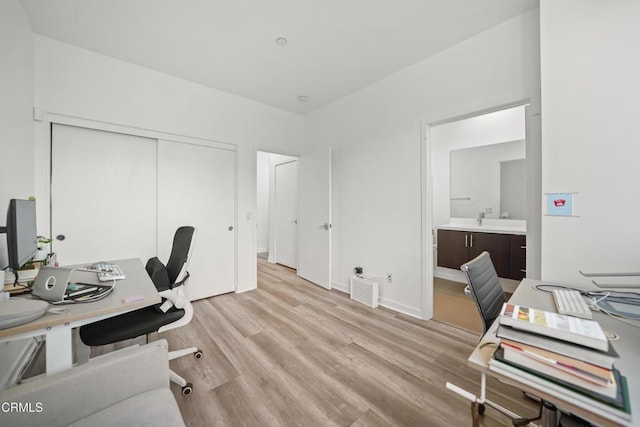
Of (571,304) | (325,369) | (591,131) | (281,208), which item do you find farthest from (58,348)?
(281,208)

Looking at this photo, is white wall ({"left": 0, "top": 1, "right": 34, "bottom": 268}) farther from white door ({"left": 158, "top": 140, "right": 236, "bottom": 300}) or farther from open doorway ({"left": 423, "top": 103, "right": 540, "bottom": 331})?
open doorway ({"left": 423, "top": 103, "right": 540, "bottom": 331})

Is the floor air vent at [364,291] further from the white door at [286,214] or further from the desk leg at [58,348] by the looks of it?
the desk leg at [58,348]

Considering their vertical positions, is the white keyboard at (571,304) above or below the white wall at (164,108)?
below

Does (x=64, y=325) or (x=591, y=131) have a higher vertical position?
(x=591, y=131)

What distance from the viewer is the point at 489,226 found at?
12.2ft

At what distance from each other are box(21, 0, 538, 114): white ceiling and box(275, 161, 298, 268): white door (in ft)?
7.44

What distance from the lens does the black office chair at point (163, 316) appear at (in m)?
1.42

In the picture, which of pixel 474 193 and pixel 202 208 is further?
pixel 474 193

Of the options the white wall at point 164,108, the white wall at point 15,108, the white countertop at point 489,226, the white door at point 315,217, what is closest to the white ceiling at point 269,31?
the white wall at point 164,108

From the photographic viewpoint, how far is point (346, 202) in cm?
349

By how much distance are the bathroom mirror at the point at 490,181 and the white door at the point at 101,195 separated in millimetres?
4533

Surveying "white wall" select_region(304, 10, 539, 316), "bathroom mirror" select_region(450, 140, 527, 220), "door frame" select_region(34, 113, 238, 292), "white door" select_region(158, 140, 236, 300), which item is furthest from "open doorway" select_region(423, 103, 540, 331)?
"door frame" select_region(34, 113, 238, 292)

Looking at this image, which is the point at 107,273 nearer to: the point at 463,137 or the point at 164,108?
the point at 164,108

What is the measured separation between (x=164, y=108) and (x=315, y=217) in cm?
243
